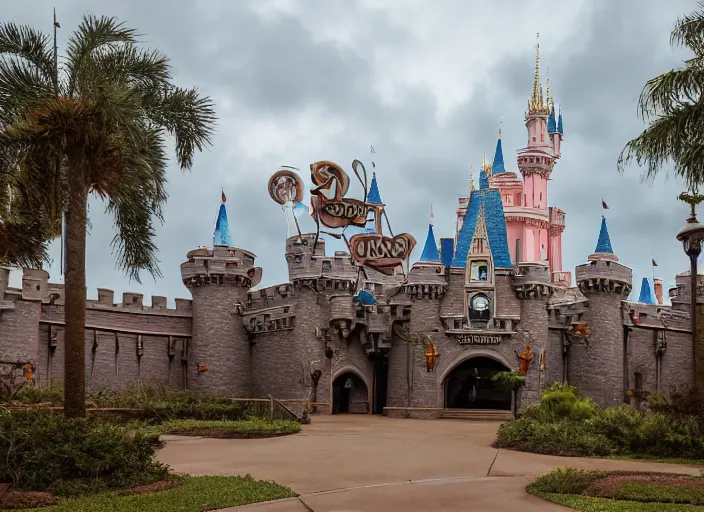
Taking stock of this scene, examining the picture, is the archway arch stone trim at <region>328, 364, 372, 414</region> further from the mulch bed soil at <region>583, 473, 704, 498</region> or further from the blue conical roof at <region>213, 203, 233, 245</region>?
the mulch bed soil at <region>583, 473, 704, 498</region>

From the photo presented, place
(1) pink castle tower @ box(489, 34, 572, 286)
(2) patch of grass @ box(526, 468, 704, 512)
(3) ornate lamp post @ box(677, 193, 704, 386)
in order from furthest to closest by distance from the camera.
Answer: (1) pink castle tower @ box(489, 34, 572, 286)
(3) ornate lamp post @ box(677, 193, 704, 386)
(2) patch of grass @ box(526, 468, 704, 512)

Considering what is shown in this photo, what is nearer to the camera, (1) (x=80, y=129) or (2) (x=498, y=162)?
(1) (x=80, y=129)

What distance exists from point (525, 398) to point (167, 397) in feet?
43.5

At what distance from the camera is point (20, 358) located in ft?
97.9

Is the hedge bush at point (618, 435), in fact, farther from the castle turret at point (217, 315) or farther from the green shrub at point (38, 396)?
the castle turret at point (217, 315)

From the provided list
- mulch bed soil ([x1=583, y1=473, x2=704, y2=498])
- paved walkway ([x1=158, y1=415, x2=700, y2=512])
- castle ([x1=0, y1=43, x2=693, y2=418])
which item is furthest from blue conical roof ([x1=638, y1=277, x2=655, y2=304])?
mulch bed soil ([x1=583, y1=473, x2=704, y2=498])

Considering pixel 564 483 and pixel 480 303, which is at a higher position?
pixel 480 303

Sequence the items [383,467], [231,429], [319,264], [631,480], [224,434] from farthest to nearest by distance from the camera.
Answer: [319,264] → [231,429] → [224,434] → [383,467] → [631,480]

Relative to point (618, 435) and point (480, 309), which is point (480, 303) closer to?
point (480, 309)

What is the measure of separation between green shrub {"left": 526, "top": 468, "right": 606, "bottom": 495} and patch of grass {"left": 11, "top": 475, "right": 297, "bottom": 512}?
3595mm

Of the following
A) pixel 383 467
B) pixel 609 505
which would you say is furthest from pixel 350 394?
pixel 609 505

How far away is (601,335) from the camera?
35438 millimetres

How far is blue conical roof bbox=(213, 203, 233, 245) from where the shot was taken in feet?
127

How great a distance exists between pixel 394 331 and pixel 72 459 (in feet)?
77.5
